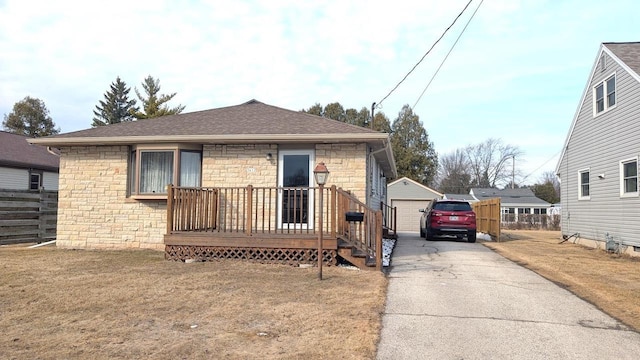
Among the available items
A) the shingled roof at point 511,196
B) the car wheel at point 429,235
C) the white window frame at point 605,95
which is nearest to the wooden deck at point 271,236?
the car wheel at point 429,235

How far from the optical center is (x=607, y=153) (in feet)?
44.7

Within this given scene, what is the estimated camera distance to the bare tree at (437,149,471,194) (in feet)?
180

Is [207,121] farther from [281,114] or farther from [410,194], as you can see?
[410,194]

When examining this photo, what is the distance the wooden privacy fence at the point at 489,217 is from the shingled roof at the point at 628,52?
5.91 m

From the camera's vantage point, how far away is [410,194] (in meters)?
29.3

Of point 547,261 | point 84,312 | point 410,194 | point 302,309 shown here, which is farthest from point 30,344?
point 410,194

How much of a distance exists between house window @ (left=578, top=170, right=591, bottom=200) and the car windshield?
4337 mm

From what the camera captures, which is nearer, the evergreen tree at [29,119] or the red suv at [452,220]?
the red suv at [452,220]

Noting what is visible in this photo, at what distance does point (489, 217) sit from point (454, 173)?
39.9 m

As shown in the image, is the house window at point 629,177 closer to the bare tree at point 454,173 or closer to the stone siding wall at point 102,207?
the stone siding wall at point 102,207

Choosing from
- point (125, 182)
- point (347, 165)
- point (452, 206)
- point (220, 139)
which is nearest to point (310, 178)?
point (347, 165)

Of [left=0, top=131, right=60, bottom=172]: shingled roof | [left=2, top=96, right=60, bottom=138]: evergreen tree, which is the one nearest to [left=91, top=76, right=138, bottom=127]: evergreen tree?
[left=2, top=96, right=60, bottom=138]: evergreen tree

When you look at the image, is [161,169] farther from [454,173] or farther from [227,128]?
[454,173]

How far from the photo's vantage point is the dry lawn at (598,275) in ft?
19.1
